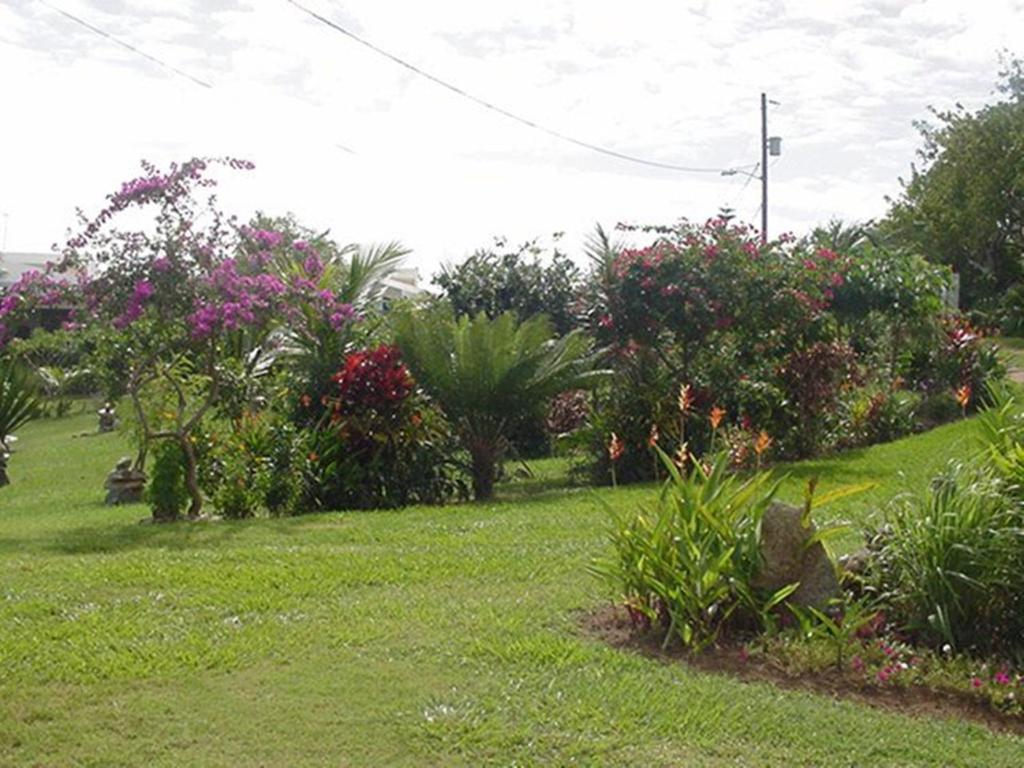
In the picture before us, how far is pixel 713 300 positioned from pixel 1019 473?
8429 millimetres

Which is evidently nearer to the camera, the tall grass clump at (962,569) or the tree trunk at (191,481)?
the tall grass clump at (962,569)

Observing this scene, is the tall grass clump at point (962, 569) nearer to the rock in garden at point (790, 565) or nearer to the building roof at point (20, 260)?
the rock in garden at point (790, 565)

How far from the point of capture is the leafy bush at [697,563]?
6.38 m

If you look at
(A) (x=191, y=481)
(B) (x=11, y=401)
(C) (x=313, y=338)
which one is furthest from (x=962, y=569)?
(B) (x=11, y=401)

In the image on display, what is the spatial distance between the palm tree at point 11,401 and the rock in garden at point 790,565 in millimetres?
16661

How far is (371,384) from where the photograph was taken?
43.4ft

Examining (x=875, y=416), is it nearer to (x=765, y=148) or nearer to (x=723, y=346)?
(x=723, y=346)

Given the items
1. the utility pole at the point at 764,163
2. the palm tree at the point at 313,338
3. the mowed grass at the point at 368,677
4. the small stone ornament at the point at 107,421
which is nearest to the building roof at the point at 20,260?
the small stone ornament at the point at 107,421

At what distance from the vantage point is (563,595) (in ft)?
24.2

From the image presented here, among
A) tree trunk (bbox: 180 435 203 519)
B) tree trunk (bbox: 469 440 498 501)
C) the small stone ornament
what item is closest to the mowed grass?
tree trunk (bbox: 180 435 203 519)

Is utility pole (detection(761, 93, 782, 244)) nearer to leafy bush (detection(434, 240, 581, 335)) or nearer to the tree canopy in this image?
the tree canopy

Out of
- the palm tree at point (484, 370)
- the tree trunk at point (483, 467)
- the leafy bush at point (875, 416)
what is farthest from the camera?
the leafy bush at point (875, 416)

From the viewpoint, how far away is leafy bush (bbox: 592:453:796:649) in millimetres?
6375

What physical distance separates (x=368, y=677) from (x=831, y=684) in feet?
7.22
